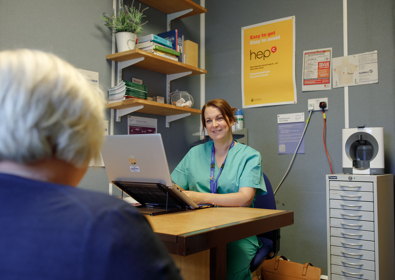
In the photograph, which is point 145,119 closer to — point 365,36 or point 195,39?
point 195,39

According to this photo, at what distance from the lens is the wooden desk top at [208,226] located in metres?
1.09

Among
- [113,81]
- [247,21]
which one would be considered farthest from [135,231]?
[247,21]

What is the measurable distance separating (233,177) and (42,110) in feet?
5.52

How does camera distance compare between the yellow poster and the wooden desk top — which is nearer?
the wooden desk top

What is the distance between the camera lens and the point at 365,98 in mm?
2730

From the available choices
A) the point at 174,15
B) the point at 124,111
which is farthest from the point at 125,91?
the point at 174,15

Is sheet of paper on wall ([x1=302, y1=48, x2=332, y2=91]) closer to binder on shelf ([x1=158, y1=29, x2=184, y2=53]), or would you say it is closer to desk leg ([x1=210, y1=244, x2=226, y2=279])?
binder on shelf ([x1=158, y1=29, x2=184, y2=53])

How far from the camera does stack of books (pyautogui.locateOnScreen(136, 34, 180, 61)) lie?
8.78ft

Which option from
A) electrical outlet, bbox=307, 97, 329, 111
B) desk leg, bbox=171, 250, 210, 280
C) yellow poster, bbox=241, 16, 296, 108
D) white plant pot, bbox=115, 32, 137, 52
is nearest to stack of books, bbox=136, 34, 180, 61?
white plant pot, bbox=115, 32, 137, 52

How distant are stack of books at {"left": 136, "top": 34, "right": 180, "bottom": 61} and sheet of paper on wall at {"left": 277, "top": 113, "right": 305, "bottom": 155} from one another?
1.10 meters

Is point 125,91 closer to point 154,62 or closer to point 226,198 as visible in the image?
point 154,62

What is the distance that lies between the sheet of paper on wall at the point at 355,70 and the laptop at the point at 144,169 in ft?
5.90

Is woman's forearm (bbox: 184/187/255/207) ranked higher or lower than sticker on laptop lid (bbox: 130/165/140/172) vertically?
lower

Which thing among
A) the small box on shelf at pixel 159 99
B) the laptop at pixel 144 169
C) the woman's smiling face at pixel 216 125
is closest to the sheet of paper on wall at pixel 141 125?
the small box on shelf at pixel 159 99
